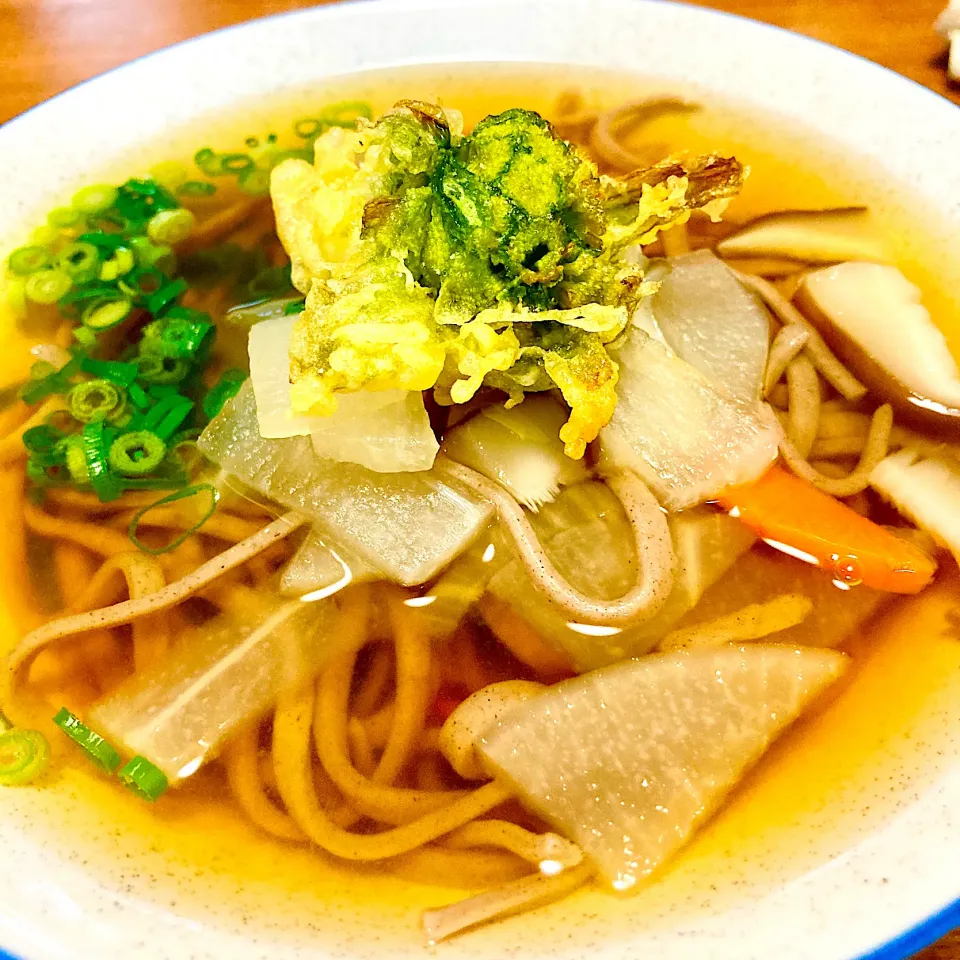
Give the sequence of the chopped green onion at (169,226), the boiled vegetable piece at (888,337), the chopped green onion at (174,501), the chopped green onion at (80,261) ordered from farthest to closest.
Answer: the chopped green onion at (169,226) → the chopped green onion at (80,261) → the boiled vegetable piece at (888,337) → the chopped green onion at (174,501)

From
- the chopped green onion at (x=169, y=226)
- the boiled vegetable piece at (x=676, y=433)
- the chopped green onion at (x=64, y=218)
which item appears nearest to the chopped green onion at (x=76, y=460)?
the chopped green onion at (x=169, y=226)

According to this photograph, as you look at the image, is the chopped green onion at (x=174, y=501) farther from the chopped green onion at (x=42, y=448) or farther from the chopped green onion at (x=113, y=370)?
the chopped green onion at (x=113, y=370)

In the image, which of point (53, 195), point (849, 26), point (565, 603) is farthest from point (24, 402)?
point (849, 26)

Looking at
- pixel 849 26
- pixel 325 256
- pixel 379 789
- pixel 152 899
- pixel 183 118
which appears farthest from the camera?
pixel 849 26

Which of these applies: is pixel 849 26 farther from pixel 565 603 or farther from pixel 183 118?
pixel 565 603

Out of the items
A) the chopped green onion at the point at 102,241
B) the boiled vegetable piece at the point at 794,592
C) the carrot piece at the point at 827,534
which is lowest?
the boiled vegetable piece at the point at 794,592

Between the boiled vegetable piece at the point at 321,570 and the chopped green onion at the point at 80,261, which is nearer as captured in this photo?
the boiled vegetable piece at the point at 321,570
